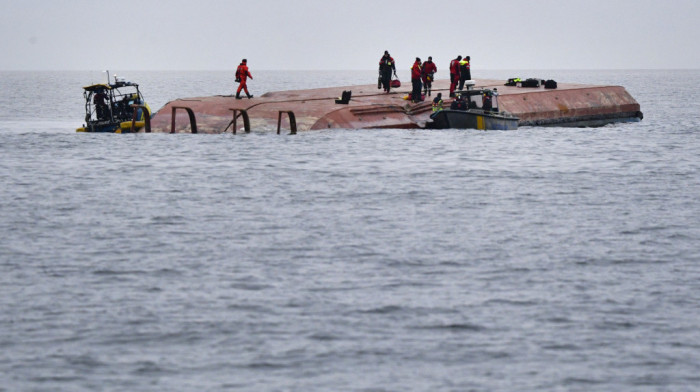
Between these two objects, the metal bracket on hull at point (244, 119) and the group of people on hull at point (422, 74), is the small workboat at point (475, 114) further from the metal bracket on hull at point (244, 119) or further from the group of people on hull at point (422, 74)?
the metal bracket on hull at point (244, 119)

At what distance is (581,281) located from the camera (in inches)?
654

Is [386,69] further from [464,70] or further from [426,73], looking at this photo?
[464,70]

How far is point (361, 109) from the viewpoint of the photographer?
42594mm

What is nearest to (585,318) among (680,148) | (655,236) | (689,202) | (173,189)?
(655,236)

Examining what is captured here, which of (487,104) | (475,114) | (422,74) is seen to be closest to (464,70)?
(422,74)

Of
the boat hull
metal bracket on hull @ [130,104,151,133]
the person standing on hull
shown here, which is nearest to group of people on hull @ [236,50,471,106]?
the person standing on hull

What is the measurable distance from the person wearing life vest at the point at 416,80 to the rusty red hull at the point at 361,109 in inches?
15.9

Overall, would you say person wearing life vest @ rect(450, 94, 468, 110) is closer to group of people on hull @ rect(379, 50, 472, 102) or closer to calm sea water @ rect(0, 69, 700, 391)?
group of people on hull @ rect(379, 50, 472, 102)

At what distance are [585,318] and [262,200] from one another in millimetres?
13515

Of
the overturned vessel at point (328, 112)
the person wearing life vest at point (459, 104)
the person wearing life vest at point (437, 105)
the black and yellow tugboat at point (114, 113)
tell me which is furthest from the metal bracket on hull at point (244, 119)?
the person wearing life vest at point (459, 104)

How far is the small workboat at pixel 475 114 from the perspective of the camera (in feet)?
133

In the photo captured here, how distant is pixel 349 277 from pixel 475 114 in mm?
25056

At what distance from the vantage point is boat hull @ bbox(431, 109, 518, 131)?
4075 centimetres

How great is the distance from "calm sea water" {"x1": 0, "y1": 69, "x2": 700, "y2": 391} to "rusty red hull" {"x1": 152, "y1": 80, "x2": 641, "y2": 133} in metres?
8.04
